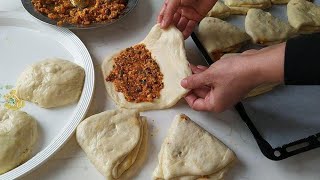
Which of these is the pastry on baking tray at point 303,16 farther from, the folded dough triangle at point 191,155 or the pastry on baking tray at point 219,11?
the folded dough triangle at point 191,155

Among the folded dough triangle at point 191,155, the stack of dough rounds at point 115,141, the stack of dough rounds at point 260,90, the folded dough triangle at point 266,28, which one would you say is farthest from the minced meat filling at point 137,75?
the folded dough triangle at point 266,28

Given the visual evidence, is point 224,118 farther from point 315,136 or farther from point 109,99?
point 109,99

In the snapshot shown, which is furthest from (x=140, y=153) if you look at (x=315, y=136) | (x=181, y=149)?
(x=315, y=136)

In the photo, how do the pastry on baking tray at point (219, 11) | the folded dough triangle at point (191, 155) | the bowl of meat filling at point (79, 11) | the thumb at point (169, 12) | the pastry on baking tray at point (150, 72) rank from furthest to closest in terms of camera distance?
1. the pastry on baking tray at point (219, 11)
2. the bowl of meat filling at point (79, 11)
3. the thumb at point (169, 12)
4. the pastry on baking tray at point (150, 72)
5. the folded dough triangle at point (191, 155)

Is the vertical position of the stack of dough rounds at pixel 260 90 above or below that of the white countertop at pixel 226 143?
above

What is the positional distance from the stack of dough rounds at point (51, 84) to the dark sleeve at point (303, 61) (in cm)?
93

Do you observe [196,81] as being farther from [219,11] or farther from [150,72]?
[219,11]

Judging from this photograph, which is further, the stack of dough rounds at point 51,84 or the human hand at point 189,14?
the human hand at point 189,14

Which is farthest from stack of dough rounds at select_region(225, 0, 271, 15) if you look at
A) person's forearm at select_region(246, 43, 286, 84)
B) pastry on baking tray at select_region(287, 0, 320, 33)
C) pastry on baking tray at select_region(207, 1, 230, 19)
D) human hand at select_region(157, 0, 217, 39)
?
person's forearm at select_region(246, 43, 286, 84)

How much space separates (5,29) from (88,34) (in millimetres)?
459

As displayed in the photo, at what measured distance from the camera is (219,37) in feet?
6.06

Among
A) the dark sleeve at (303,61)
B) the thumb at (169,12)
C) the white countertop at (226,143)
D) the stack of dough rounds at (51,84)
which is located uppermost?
the dark sleeve at (303,61)

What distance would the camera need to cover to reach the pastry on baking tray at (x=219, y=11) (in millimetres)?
1994

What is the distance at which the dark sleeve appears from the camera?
118 cm
